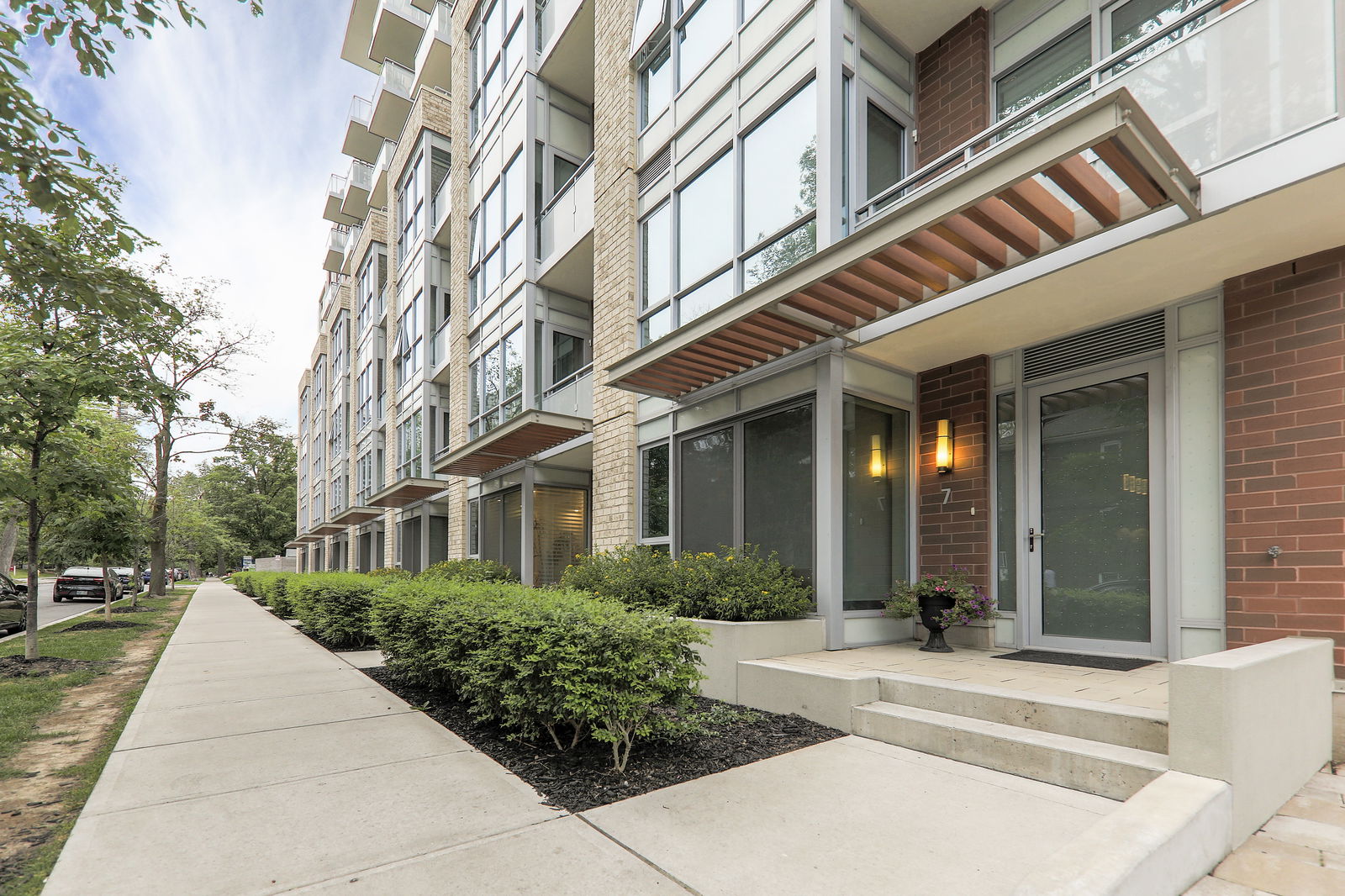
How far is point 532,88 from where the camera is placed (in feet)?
43.7

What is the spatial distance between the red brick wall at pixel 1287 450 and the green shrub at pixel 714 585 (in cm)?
355

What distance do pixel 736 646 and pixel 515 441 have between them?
22.8ft

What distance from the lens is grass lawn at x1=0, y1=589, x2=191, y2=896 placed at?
3.20 m

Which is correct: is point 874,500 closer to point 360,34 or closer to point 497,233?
point 497,233

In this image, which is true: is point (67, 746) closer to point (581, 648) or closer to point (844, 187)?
point (581, 648)

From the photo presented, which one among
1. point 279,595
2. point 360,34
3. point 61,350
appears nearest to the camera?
point 61,350

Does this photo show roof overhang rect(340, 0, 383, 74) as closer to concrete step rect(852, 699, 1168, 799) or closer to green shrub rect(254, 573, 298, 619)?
green shrub rect(254, 573, 298, 619)

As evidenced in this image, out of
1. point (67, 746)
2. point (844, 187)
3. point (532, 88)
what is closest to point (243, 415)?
point (532, 88)

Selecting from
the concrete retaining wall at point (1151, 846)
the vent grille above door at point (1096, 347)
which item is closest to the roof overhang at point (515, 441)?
the vent grille above door at point (1096, 347)

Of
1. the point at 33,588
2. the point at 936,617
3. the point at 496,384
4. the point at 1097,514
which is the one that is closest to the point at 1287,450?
the point at 1097,514

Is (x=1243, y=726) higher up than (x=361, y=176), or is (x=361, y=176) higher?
(x=361, y=176)

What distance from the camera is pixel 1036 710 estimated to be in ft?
14.4

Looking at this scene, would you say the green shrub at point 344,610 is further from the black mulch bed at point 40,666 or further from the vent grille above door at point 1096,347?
the vent grille above door at point 1096,347

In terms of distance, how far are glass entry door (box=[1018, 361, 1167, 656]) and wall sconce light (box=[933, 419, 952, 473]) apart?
80 cm
